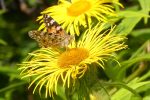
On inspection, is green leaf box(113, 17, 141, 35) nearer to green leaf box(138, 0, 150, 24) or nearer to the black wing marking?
green leaf box(138, 0, 150, 24)

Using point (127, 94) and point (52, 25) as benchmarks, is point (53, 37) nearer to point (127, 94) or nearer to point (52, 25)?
point (52, 25)

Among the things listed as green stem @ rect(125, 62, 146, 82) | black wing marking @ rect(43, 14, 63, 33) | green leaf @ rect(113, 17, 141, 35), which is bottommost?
green stem @ rect(125, 62, 146, 82)

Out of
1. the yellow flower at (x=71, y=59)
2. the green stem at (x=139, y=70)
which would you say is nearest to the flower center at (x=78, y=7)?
the yellow flower at (x=71, y=59)

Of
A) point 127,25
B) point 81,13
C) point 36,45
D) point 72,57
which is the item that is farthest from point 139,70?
point 36,45

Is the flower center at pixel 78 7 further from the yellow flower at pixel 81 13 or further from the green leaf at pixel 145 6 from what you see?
the green leaf at pixel 145 6

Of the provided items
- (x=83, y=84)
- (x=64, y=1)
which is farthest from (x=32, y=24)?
(x=83, y=84)

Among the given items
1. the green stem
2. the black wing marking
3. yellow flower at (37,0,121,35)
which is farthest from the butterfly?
the green stem
